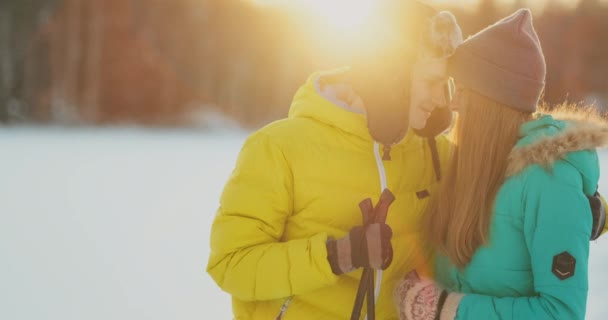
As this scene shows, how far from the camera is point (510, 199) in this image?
5.85ft

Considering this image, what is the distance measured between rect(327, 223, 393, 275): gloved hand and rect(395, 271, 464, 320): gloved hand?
0.18 meters

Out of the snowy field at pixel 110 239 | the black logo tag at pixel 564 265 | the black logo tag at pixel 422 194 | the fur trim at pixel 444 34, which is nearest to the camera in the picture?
the black logo tag at pixel 564 265

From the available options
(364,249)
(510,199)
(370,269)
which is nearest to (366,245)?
(364,249)

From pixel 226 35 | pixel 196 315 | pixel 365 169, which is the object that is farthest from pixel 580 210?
pixel 226 35

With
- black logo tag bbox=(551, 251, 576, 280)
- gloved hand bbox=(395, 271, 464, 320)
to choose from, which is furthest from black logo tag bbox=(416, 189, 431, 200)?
black logo tag bbox=(551, 251, 576, 280)

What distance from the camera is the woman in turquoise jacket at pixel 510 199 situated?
168 centimetres

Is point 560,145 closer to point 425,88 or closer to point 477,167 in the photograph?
point 477,167

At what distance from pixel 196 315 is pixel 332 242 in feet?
7.06

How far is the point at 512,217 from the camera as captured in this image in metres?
1.79

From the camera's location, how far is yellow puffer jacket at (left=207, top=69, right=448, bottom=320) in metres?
1.86

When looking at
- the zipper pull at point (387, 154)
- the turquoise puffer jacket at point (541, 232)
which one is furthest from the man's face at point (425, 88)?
the turquoise puffer jacket at point (541, 232)

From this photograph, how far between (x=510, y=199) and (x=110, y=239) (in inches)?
169

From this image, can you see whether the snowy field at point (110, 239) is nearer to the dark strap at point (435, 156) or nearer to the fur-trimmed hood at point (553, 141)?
the dark strap at point (435, 156)

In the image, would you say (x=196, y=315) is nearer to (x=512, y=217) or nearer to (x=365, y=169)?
(x=365, y=169)
